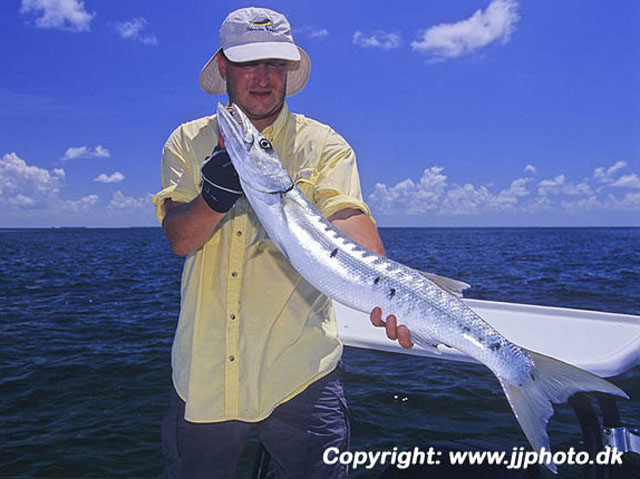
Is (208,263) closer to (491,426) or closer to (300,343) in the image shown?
(300,343)

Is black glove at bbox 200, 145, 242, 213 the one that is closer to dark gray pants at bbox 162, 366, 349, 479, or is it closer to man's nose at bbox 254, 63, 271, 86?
man's nose at bbox 254, 63, 271, 86

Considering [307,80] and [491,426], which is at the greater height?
[307,80]

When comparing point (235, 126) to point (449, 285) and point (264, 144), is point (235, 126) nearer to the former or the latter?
point (264, 144)

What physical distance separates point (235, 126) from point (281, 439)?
2.09 meters

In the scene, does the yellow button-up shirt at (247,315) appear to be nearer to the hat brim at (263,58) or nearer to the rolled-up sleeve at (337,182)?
the rolled-up sleeve at (337,182)

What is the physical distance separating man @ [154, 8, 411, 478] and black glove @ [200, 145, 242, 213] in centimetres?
19

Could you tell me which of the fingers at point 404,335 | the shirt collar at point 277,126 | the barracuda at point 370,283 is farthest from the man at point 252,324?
the fingers at point 404,335

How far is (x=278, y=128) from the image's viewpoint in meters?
3.62

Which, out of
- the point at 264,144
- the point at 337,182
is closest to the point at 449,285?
the point at 337,182

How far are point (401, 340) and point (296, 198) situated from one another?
111cm

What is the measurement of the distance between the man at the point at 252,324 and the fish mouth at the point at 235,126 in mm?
213

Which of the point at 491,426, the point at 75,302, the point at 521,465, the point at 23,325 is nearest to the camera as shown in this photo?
the point at 521,465

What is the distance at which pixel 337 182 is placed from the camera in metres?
3.38

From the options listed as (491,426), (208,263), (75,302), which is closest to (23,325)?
(75,302)
